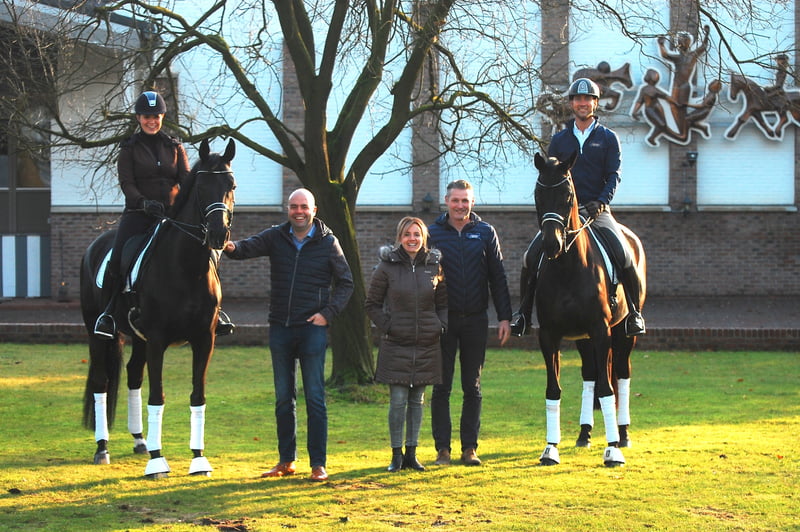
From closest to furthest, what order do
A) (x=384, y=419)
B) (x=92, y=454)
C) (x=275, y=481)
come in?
(x=275, y=481) < (x=92, y=454) < (x=384, y=419)

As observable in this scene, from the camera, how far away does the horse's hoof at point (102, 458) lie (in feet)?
28.0

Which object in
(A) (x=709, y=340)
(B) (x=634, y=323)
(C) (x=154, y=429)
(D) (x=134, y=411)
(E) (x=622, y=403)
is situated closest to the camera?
(C) (x=154, y=429)

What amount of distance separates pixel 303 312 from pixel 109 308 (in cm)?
192

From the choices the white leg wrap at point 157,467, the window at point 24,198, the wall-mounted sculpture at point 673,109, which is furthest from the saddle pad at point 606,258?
the window at point 24,198

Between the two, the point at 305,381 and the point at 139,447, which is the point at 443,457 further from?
the point at 139,447

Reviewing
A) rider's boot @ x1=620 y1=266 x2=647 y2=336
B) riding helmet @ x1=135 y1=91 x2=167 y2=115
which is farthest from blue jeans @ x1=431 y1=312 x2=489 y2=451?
riding helmet @ x1=135 y1=91 x2=167 y2=115

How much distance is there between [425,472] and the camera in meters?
8.06

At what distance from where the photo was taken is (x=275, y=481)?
777 centimetres

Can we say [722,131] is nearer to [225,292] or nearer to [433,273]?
[225,292]

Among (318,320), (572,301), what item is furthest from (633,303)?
(318,320)

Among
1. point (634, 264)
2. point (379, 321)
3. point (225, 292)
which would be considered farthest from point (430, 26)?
point (225, 292)

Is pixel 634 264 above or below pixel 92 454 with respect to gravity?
above

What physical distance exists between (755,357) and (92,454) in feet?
36.2

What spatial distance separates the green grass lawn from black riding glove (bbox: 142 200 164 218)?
2.10 m
